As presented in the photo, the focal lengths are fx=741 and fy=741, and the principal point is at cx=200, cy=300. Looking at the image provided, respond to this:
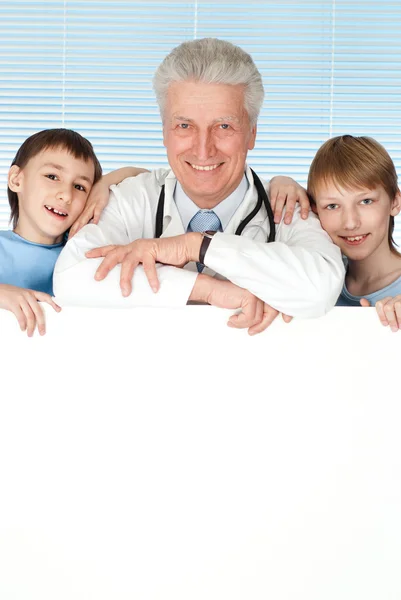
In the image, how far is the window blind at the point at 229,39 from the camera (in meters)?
3.67

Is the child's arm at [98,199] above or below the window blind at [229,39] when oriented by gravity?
below

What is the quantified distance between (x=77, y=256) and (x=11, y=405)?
1.08 ft

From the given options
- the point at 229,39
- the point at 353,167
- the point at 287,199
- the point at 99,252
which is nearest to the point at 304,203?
the point at 287,199

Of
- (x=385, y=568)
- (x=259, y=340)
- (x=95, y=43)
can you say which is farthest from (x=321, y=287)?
(x=95, y=43)

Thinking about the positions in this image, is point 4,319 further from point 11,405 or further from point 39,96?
point 39,96

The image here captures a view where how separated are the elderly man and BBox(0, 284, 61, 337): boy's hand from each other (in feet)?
0.19

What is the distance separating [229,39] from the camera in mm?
3682

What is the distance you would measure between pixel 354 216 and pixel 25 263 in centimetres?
85

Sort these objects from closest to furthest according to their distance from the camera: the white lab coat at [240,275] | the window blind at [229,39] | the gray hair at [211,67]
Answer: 1. the white lab coat at [240,275]
2. the gray hair at [211,67]
3. the window blind at [229,39]

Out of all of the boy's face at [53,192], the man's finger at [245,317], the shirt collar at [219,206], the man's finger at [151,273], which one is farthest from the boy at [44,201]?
the man's finger at [245,317]

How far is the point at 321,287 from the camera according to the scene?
1425 millimetres

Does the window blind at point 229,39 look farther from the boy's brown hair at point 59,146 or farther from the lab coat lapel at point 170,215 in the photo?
the lab coat lapel at point 170,215

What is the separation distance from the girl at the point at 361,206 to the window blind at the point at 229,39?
183 cm

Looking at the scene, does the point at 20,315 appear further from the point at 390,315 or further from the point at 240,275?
the point at 390,315
